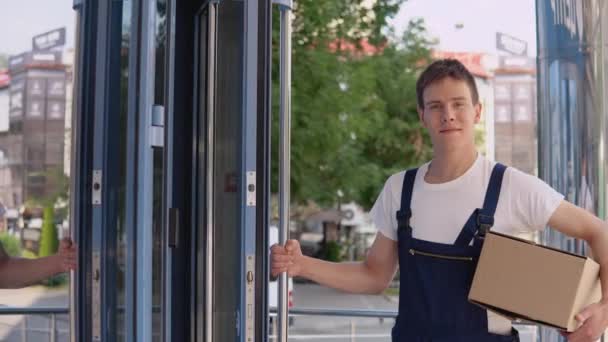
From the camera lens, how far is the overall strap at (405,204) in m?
2.74

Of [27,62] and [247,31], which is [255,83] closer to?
[247,31]

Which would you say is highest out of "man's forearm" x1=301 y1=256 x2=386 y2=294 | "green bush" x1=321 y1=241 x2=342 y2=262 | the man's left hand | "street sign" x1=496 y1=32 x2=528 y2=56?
"street sign" x1=496 y1=32 x2=528 y2=56

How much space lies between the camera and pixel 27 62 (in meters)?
13.3

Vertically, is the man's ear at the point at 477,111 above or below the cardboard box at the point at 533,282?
above

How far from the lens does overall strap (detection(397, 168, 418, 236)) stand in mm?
2744

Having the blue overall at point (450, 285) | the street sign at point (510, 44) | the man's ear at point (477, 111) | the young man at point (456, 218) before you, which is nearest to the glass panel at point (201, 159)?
the young man at point (456, 218)

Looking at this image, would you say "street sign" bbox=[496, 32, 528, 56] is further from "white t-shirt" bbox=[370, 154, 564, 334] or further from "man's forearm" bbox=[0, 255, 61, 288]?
"man's forearm" bbox=[0, 255, 61, 288]

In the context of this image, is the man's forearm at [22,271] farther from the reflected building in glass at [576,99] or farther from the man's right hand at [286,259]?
the reflected building in glass at [576,99]

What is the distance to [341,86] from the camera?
1126 centimetres

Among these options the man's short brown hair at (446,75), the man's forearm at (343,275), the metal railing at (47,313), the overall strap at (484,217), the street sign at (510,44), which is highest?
the street sign at (510,44)

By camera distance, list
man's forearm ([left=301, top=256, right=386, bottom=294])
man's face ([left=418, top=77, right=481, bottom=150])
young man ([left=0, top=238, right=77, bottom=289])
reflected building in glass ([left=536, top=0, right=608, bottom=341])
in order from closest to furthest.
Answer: man's face ([left=418, top=77, right=481, bottom=150])
man's forearm ([left=301, top=256, right=386, bottom=294])
young man ([left=0, top=238, right=77, bottom=289])
reflected building in glass ([left=536, top=0, right=608, bottom=341])

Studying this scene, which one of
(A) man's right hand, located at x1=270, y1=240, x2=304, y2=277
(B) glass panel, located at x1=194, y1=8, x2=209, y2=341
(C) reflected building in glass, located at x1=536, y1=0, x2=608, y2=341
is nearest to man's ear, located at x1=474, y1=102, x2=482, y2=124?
(A) man's right hand, located at x1=270, y1=240, x2=304, y2=277

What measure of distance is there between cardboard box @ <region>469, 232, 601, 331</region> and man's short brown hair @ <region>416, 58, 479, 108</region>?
55 cm

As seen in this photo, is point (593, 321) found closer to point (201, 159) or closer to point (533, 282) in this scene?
point (533, 282)
